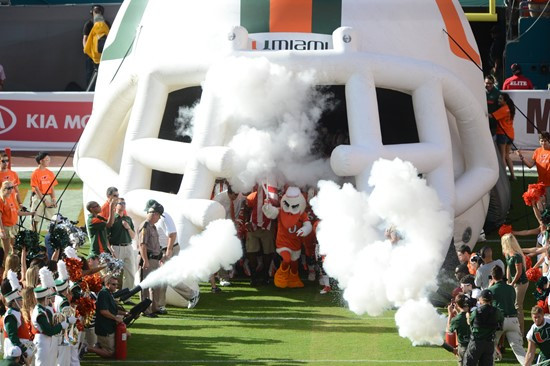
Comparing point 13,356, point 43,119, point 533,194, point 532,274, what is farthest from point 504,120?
point 13,356

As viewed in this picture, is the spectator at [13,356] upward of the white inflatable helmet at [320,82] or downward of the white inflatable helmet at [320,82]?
downward

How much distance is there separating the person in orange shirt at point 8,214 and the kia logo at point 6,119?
6.12 m

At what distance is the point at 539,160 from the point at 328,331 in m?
5.08

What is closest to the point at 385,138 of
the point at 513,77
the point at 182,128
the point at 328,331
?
the point at 182,128

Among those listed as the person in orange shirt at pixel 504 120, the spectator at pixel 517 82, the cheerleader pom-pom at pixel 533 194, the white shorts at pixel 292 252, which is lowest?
the white shorts at pixel 292 252

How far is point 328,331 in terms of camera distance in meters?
12.3

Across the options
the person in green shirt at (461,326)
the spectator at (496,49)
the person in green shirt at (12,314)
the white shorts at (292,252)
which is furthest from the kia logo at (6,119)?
the person in green shirt at (461,326)

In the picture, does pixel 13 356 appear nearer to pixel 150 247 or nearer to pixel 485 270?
pixel 150 247

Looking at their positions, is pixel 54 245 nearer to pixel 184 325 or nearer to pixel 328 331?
pixel 184 325

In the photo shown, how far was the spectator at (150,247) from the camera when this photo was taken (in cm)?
1286

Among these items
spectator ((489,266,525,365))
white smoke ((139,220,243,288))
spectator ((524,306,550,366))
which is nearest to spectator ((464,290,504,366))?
spectator ((524,306,550,366))

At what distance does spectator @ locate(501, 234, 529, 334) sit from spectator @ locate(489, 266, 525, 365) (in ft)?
2.78

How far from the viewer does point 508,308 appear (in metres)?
10.9

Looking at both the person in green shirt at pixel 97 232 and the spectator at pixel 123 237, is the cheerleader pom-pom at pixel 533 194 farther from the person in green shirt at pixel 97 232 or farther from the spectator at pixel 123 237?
the person in green shirt at pixel 97 232
